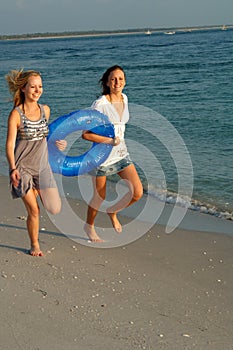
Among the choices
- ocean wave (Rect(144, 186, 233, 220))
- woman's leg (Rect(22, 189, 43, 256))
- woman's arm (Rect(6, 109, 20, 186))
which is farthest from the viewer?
ocean wave (Rect(144, 186, 233, 220))

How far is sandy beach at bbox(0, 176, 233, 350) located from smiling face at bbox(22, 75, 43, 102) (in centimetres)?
132

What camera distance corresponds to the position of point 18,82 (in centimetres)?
509

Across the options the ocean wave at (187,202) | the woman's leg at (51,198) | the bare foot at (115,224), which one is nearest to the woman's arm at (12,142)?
the woman's leg at (51,198)

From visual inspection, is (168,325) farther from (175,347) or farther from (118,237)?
(118,237)

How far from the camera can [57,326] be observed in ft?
13.1

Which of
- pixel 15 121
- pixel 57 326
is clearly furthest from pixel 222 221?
pixel 57 326

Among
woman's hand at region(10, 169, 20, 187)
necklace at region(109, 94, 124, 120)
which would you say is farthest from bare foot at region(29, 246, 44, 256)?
necklace at region(109, 94, 124, 120)

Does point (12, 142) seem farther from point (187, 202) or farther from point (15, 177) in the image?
point (187, 202)

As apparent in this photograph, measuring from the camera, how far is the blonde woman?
5023 mm

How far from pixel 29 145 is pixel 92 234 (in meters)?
1.20

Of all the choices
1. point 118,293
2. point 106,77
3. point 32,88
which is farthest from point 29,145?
point 118,293

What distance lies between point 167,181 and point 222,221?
2.02 metres

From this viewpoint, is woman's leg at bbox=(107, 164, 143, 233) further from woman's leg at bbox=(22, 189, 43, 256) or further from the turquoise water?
the turquoise water

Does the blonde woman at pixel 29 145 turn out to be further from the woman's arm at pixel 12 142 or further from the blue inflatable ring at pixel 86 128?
the blue inflatable ring at pixel 86 128
